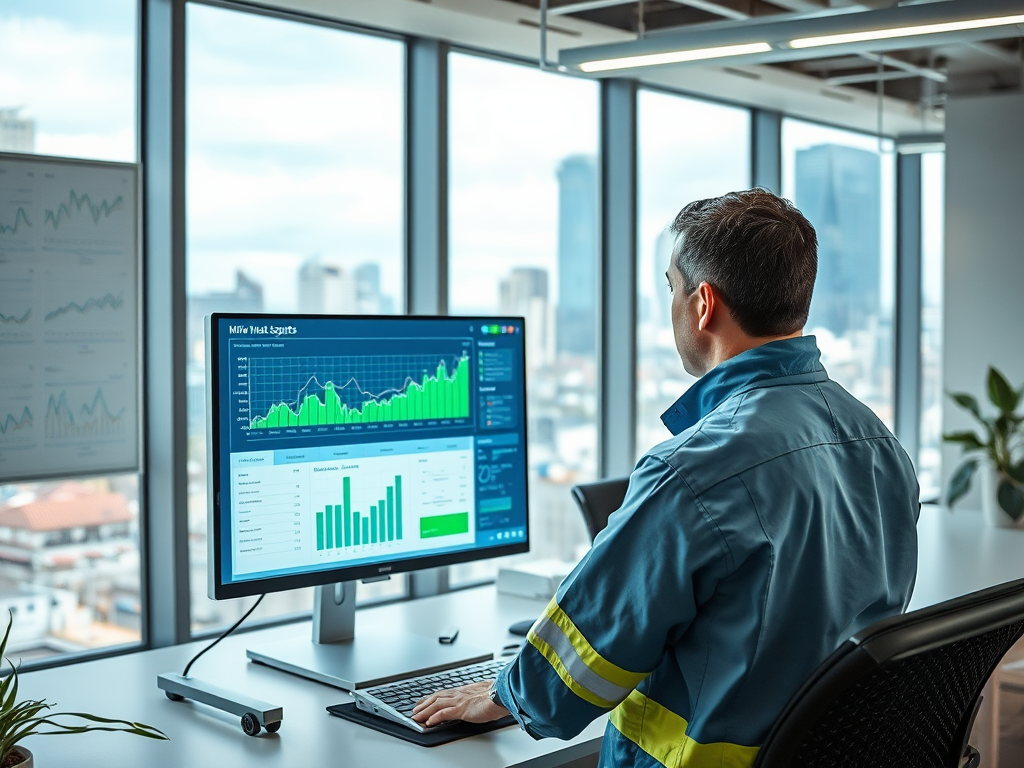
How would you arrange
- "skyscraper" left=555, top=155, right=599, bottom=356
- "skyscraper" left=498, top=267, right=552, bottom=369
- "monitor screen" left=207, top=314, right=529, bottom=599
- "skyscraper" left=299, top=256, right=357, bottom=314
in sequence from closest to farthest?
"monitor screen" left=207, top=314, right=529, bottom=599 → "skyscraper" left=299, top=256, right=357, bottom=314 → "skyscraper" left=498, top=267, right=552, bottom=369 → "skyscraper" left=555, top=155, right=599, bottom=356

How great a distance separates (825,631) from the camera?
51.6 inches

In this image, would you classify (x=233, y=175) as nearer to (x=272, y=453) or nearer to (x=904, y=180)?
(x=272, y=453)

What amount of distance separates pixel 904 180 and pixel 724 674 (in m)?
6.59

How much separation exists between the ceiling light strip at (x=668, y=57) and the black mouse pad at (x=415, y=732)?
6.43ft

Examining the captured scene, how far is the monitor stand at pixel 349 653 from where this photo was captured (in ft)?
6.02

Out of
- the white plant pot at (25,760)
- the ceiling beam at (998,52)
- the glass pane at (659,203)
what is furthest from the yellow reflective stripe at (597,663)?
the ceiling beam at (998,52)

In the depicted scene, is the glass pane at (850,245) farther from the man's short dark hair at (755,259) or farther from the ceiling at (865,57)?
the man's short dark hair at (755,259)

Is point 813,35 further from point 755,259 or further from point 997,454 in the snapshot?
point 997,454

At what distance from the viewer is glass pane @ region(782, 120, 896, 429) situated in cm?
631

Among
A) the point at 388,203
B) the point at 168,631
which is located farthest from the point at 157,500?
the point at 388,203

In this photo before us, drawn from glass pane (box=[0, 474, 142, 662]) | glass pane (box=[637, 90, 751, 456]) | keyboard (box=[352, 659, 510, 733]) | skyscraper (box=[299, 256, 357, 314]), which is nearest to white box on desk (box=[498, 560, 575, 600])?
keyboard (box=[352, 659, 510, 733])

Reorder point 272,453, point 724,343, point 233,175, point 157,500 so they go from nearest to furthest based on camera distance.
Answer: point 724,343, point 272,453, point 157,500, point 233,175

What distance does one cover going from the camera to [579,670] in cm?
132

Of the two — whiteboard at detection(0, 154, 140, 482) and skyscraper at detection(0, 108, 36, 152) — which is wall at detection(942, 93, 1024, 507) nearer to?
whiteboard at detection(0, 154, 140, 482)
